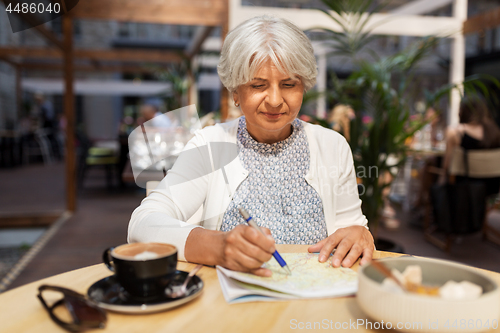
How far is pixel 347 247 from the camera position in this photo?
88 centimetres

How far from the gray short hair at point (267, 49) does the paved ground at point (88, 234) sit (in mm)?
543

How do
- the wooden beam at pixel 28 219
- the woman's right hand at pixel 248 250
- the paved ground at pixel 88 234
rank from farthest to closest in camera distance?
1. the wooden beam at pixel 28 219
2. the paved ground at pixel 88 234
3. the woman's right hand at pixel 248 250

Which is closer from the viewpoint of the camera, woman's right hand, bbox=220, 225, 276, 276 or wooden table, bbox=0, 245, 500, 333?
wooden table, bbox=0, 245, 500, 333

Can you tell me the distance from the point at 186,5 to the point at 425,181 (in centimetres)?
347

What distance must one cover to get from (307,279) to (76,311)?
398 millimetres

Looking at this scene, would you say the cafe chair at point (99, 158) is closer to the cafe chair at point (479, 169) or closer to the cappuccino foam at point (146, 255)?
the cafe chair at point (479, 169)

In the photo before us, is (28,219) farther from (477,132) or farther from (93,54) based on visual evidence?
(477,132)

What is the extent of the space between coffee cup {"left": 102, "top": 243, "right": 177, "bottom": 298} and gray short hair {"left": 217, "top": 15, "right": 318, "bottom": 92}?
0.60 metres

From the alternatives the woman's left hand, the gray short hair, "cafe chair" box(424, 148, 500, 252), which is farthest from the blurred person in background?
the woman's left hand

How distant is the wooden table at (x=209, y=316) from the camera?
0.57 metres

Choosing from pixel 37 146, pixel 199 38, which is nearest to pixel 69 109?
pixel 199 38

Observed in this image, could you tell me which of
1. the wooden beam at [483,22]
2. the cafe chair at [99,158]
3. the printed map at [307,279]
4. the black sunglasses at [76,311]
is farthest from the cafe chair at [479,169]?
the cafe chair at [99,158]

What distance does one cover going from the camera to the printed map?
68 cm

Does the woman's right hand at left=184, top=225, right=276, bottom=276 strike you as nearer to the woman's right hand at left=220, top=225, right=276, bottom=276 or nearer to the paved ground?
the woman's right hand at left=220, top=225, right=276, bottom=276
